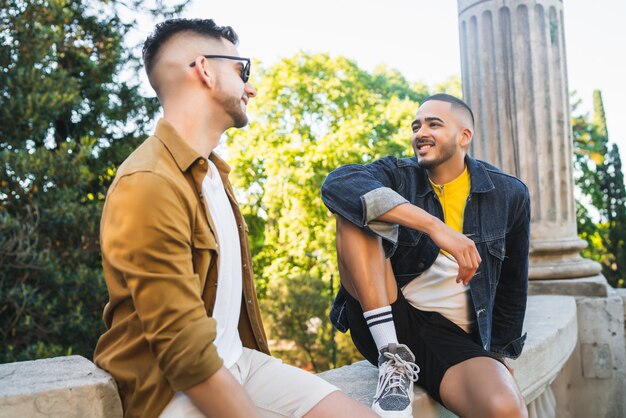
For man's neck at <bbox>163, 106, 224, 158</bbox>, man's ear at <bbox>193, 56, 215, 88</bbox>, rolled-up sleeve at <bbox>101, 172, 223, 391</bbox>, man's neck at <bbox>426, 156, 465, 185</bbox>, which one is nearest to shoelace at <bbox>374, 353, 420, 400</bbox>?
man's neck at <bbox>426, 156, 465, 185</bbox>

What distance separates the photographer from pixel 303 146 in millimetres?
21219

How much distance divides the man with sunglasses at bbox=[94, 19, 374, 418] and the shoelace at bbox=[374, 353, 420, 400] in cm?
59

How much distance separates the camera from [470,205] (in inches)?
116

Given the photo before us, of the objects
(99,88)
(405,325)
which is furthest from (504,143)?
(99,88)

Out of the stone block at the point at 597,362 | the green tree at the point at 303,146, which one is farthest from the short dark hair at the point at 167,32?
the green tree at the point at 303,146

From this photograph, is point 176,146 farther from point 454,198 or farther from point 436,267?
point 454,198

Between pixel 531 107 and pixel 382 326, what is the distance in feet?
11.6

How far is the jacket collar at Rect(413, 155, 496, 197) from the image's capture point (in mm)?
2938

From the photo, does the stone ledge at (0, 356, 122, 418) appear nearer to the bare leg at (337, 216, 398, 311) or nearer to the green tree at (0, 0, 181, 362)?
the bare leg at (337, 216, 398, 311)

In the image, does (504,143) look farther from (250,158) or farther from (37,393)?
(250,158)

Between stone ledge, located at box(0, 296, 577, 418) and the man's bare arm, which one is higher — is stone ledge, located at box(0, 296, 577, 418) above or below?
below

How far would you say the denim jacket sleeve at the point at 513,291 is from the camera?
9.86 ft

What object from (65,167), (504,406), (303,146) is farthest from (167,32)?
(303,146)

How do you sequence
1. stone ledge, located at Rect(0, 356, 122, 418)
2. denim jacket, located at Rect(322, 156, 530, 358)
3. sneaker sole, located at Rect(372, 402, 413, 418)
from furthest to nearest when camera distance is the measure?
denim jacket, located at Rect(322, 156, 530, 358) < sneaker sole, located at Rect(372, 402, 413, 418) < stone ledge, located at Rect(0, 356, 122, 418)
